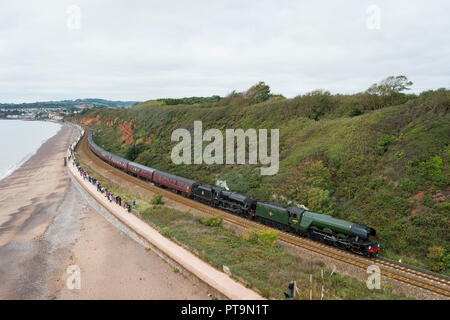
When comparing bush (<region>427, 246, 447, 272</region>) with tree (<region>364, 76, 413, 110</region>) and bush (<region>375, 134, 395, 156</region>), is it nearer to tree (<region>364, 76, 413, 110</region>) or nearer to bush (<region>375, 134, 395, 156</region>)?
bush (<region>375, 134, 395, 156</region>)

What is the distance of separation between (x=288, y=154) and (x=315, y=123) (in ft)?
27.5

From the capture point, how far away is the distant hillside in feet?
65.8

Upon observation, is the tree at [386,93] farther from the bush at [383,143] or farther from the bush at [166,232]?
the bush at [166,232]

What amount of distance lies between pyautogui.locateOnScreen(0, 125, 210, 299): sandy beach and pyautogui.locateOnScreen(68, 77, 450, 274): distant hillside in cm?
1572

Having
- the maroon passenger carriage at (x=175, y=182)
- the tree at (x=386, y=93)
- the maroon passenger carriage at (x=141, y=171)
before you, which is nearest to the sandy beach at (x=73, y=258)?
the maroon passenger carriage at (x=141, y=171)

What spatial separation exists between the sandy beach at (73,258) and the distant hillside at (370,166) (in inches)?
619

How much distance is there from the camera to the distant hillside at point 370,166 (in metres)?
20.1

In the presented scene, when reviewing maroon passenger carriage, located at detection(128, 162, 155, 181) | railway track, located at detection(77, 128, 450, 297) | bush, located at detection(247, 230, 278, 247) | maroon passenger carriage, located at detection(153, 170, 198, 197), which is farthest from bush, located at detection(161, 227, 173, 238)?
maroon passenger carriage, located at detection(128, 162, 155, 181)

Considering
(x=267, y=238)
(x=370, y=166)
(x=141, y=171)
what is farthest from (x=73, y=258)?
(x=370, y=166)

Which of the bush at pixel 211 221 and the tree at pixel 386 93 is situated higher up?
the tree at pixel 386 93

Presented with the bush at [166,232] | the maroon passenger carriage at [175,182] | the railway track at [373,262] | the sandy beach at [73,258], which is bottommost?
the sandy beach at [73,258]

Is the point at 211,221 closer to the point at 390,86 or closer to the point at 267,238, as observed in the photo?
the point at 267,238

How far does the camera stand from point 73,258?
20266 millimetres

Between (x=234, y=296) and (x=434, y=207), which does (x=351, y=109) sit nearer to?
(x=434, y=207)
